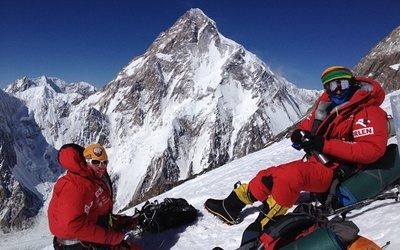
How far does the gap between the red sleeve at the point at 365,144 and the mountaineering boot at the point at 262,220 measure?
1.32 m

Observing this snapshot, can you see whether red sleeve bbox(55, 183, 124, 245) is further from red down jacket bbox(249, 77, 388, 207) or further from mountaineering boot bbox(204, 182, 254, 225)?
red down jacket bbox(249, 77, 388, 207)

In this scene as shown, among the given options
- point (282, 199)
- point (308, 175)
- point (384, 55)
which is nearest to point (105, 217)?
point (282, 199)

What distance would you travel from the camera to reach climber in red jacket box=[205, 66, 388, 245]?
5285 millimetres

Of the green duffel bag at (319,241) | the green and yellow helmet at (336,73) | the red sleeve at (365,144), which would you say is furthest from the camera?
the green and yellow helmet at (336,73)

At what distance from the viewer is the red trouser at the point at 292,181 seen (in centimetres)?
526

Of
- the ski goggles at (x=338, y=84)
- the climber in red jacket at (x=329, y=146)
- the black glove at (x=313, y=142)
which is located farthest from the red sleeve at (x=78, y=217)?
the ski goggles at (x=338, y=84)

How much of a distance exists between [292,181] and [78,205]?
3.21m

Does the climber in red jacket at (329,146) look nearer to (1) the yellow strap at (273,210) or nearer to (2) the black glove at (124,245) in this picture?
(1) the yellow strap at (273,210)

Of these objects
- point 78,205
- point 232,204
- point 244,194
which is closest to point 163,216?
point 232,204

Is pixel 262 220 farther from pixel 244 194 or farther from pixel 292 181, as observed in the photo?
pixel 244 194

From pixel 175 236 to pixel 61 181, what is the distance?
264cm

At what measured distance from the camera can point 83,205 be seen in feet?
18.4

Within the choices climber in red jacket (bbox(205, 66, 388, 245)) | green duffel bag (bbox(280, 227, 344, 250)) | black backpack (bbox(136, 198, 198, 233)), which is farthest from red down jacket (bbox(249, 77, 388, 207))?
black backpack (bbox(136, 198, 198, 233))

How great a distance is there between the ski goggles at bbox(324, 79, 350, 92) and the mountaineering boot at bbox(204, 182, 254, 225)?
229cm
